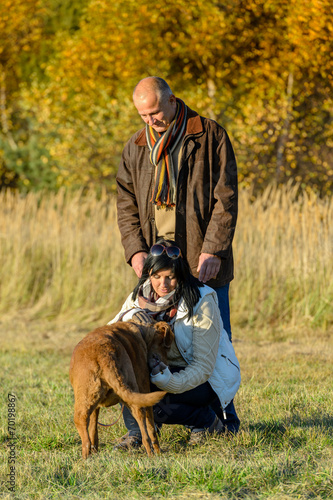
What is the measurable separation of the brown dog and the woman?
160 mm

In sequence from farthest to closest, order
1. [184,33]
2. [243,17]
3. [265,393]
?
[184,33]
[243,17]
[265,393]

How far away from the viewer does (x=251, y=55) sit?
44.0ft

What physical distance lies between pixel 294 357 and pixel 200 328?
2750 millimetres

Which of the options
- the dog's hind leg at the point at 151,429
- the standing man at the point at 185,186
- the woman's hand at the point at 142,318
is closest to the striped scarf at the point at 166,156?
the standing man at the point at 185,186

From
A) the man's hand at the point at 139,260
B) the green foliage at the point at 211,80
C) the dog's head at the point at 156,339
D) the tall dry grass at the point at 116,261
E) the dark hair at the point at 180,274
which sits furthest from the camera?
the green foliage at the point at 211,80

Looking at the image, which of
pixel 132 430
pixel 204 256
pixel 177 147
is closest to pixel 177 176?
pixel 177 147

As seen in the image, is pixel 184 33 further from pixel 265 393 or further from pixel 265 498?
pixel 265 498

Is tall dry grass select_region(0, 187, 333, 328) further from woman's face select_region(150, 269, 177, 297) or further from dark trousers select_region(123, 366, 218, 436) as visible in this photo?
woman's face select_region(150, 269, 177, 297)

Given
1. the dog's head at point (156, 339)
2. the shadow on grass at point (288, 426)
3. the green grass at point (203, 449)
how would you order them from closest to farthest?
1. the green grass at point (203, 449)
2. the dog's head at point (156, 339)
3. the shadow on grass at point (288, 426)

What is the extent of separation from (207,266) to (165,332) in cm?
60

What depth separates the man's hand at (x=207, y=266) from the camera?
351cm

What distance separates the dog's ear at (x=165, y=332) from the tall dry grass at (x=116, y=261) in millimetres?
4087

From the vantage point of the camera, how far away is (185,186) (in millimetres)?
3625

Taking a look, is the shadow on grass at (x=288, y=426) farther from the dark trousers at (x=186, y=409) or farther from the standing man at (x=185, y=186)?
the dark trousers at (x=186, y=409)
